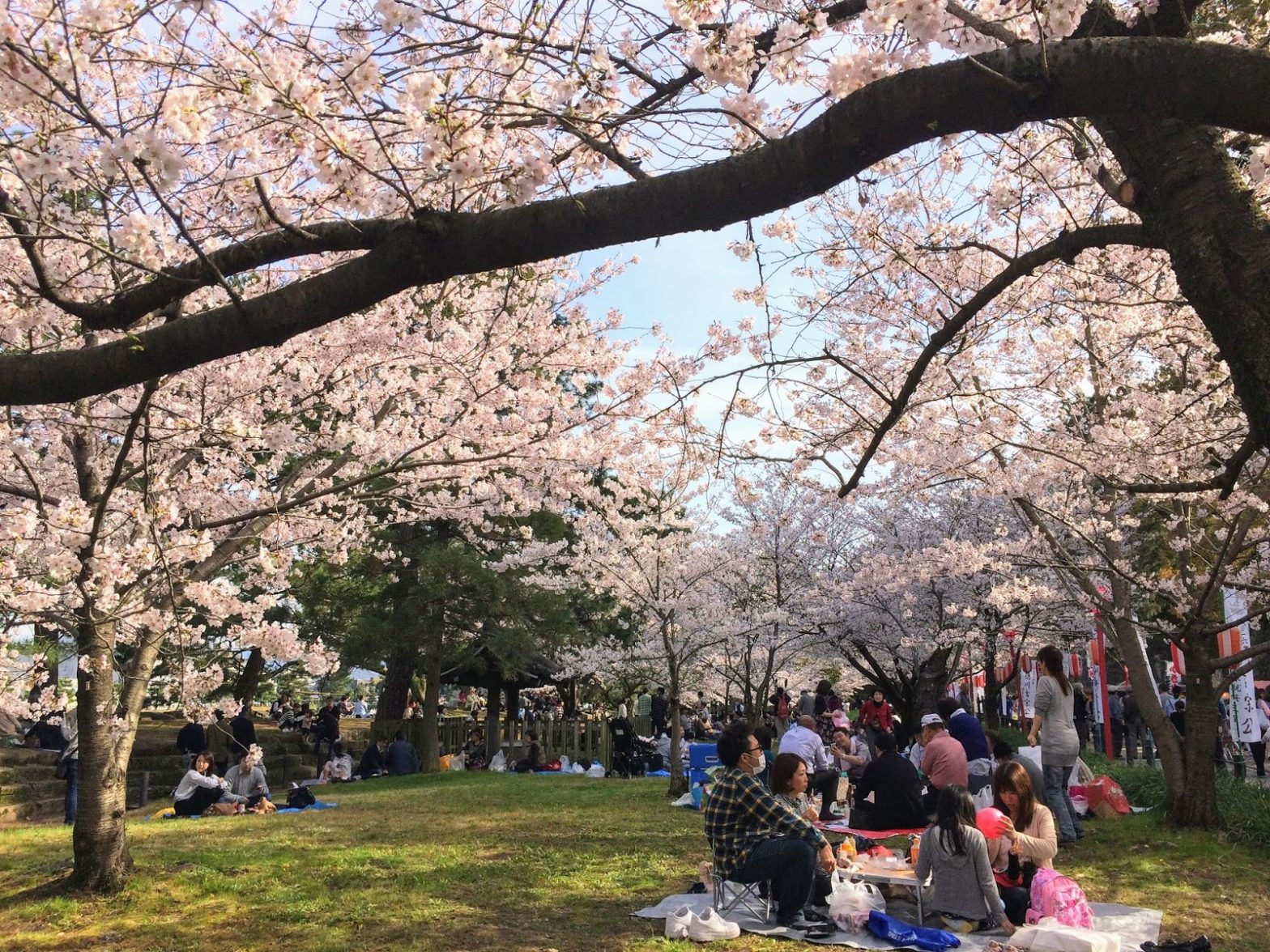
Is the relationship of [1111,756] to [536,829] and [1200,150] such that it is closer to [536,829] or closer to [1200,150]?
[536,829]

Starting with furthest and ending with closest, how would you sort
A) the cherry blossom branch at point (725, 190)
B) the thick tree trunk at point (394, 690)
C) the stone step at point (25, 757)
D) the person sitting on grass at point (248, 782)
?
1. the thick tree trunk at point (394, 690)
2. the stone step at point (25, 757)
3. the person sitting on grass at point (248, 782)
4. the cherry blossom branch at point (725, 190)

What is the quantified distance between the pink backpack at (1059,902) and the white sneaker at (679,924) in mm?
1863

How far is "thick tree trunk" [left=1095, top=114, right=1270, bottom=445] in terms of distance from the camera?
2.73 m

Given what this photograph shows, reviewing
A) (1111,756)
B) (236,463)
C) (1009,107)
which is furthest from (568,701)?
(1009,107)

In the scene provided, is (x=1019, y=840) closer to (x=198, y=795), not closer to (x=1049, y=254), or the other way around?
(x=1049, y=254)

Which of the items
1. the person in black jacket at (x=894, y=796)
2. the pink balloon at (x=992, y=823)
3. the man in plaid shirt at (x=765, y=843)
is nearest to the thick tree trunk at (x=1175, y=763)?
the person in black jacket at (x=894, y=796)

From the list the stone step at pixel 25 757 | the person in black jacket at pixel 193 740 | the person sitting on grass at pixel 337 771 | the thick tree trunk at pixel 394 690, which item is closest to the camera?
the stone step at pixel 25 757

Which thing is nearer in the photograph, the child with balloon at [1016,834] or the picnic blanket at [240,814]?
the child with balloon at [1016,834]

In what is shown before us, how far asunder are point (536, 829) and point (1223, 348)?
7953mm

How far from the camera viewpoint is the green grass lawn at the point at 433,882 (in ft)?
18.3

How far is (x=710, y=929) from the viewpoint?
212 inches

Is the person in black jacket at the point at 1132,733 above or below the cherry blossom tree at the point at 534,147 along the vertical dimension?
below

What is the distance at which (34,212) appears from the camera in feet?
13.8

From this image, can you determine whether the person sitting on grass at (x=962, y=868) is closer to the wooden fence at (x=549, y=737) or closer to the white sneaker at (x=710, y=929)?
the white sneaker at (x=710, y=929)
